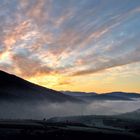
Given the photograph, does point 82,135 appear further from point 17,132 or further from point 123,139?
point 17,132

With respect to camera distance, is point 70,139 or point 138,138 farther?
point 138,138

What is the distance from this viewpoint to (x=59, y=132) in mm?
175500

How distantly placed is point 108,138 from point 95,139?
6.99m

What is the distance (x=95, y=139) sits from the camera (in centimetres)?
16525

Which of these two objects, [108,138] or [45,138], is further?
[108,138]

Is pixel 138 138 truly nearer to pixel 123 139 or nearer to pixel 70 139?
pixel 123 139

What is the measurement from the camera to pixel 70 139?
15925cm

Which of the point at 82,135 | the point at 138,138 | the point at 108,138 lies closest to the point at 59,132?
the point at 82,135

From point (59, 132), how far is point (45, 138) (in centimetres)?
2104

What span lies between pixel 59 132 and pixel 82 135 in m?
10.9

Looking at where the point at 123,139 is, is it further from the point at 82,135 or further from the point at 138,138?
the point at 82,135

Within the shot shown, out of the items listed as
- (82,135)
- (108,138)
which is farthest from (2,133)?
(108,138)

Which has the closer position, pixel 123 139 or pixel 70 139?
pixel 70 139

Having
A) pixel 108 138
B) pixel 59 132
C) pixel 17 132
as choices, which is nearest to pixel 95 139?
pixel 108 138
